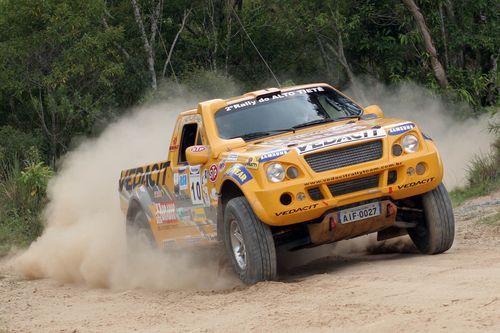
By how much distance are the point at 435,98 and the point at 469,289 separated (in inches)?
571

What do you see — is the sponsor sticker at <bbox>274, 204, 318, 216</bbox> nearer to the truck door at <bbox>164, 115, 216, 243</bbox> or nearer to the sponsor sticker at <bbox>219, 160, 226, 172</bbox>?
the sponsor sticker at <bbox>219, 160, 226, 172</bbox>

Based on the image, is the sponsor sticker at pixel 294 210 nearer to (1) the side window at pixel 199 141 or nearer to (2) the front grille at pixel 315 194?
(2) the front grille at pixel 315 194

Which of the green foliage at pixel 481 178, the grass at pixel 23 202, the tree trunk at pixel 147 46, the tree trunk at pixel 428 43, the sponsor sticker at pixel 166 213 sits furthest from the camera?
the tree trunk at pixel 147 46

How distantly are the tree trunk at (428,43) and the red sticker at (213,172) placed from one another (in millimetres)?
13106

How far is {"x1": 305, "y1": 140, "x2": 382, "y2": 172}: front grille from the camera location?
880 cm

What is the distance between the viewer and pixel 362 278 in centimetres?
847

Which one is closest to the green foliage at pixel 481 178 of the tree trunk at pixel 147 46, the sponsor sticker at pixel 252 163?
the sponsor sticker at pixel 252 163

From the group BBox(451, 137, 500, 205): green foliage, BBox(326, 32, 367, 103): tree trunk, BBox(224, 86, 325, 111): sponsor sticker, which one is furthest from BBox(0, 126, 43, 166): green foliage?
BBox(224, 86, 325, 111): sponsor sticker

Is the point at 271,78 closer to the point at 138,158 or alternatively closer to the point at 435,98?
the point at 435,98

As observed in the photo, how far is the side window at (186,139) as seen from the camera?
34.9ft

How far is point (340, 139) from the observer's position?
29.3 feet

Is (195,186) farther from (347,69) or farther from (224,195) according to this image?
(347,69)

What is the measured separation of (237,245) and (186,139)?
6.09ft

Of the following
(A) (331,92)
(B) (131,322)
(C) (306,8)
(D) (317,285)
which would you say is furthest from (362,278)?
(C) (306,8)
